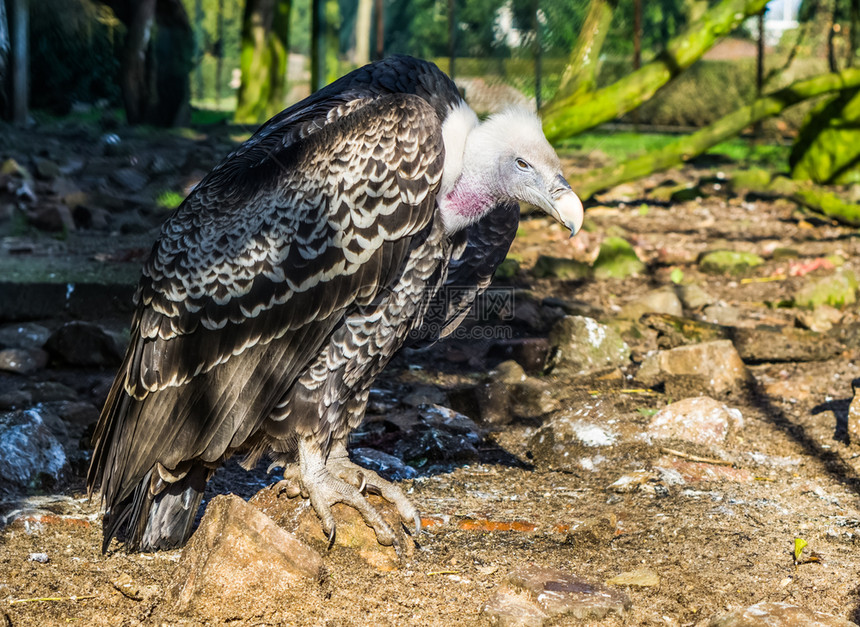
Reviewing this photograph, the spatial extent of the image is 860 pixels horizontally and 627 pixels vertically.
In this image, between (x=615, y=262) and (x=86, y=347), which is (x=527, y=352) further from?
(x=86, y=347)

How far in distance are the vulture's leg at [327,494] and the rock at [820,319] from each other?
143 inches

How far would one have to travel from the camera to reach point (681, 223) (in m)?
9.05

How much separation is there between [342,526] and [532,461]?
114 cm

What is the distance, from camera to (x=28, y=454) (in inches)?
138

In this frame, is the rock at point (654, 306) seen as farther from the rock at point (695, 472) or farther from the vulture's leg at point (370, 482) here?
A: the vulture's leg at point (370, 482)

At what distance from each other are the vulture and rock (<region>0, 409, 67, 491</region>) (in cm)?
53

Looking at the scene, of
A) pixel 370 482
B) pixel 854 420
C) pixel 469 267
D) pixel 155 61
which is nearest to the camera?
pixel 370 482

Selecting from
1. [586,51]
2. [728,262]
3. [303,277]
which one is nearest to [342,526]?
[303,277]

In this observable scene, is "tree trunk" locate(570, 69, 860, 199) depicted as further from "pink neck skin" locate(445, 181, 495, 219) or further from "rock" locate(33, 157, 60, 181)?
"pink neck skin" locate(445, 181, 495, 219)

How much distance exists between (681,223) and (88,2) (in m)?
7.86

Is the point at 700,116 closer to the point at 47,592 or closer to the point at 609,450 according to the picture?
the point at 609,450

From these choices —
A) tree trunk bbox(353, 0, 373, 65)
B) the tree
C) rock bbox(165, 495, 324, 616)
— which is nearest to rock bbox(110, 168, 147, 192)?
the tree

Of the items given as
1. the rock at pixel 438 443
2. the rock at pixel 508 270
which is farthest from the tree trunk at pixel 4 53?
the rock at pixel 438 443

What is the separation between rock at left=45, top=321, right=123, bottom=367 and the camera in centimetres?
479
